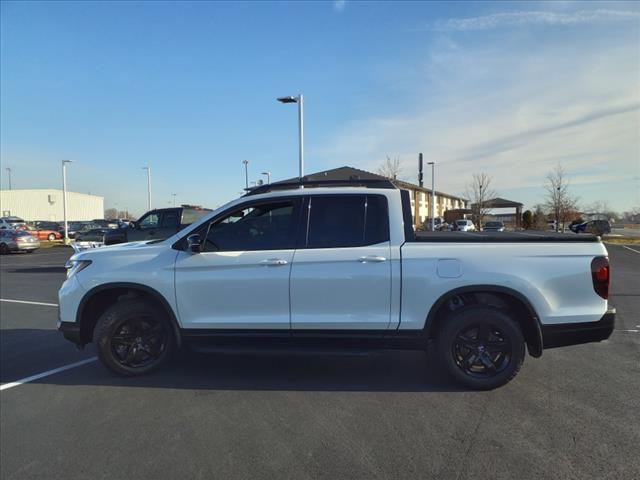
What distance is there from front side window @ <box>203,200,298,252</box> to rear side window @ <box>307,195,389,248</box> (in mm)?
233

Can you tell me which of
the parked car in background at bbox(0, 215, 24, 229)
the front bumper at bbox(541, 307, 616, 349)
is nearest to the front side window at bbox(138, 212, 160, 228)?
the front bumper at bbox(541, 307, 616, 349)

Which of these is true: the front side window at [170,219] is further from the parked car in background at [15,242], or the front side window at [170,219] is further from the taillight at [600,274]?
the parked car in background at [15,242]

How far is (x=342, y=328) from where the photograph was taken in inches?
168

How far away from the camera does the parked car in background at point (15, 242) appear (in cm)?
2380

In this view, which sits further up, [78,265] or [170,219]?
[170,219]

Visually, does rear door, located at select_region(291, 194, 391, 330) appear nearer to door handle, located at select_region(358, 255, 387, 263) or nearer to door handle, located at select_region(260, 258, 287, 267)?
door handle, located at select_region(358, 255, 387, 263)

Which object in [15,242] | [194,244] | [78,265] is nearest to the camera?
[194,244]

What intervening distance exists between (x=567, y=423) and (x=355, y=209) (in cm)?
254

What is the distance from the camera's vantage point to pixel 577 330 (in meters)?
4.14

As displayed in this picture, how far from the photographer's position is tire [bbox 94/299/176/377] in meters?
4.58

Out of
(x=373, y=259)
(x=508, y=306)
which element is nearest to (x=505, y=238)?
(x=508, y=306)

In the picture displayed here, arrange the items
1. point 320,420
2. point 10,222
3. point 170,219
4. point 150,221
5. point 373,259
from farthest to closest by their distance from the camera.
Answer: point 10,222 < point 150,221 < point 170,219 < point 373,259 < point 320,420

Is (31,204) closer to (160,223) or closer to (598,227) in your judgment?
(160,223)

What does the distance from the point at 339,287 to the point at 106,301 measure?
2577 millimetres
